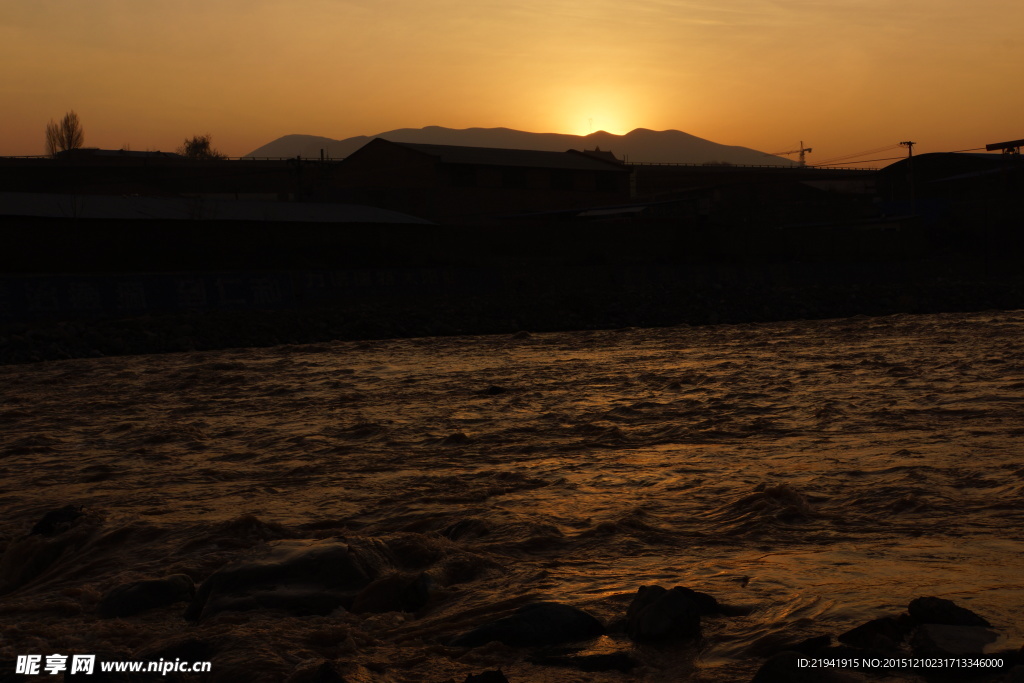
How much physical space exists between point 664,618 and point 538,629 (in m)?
0.50

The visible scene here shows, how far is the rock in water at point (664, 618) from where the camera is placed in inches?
145

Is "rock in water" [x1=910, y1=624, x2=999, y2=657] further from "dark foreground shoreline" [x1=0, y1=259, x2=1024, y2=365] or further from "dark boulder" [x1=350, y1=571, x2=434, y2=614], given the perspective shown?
"dark foreground shoreline" [x1=0, y1=259, x2=1024, y2=365]

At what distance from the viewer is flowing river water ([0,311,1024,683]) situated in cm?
388

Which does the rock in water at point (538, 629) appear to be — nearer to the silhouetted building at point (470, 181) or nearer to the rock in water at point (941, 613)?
the rock in water at point (941, 613)

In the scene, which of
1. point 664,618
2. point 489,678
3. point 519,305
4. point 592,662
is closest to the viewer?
point 489,678

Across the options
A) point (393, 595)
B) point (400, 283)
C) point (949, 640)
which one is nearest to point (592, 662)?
point (393, 595)

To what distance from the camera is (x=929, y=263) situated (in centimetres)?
3891

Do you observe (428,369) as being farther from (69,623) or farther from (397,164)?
(397,164)

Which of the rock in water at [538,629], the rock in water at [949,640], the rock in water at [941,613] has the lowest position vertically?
the rock in water at [538,629]

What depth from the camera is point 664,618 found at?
370 cm

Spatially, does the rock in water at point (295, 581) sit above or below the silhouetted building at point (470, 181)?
below

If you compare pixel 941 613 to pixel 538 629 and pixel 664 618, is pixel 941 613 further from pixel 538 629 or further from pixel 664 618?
pixel 538 629

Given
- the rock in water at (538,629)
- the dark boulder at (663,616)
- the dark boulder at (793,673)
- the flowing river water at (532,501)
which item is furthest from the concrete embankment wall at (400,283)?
the dark boulder at (793,673)

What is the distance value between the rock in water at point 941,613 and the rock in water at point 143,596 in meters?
3.18
